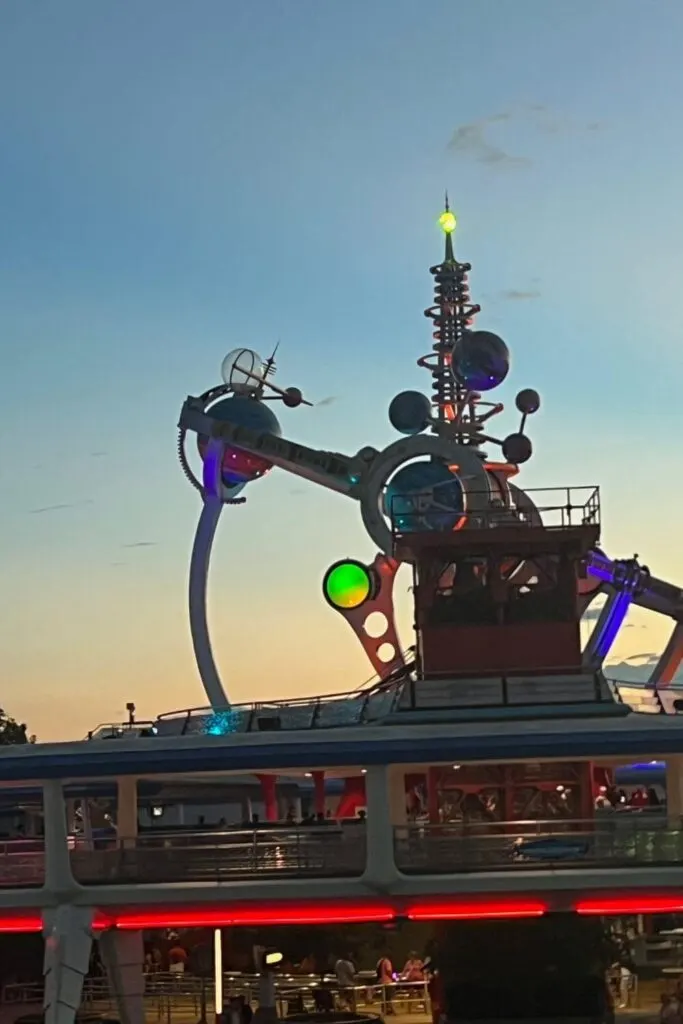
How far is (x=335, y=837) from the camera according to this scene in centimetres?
2927

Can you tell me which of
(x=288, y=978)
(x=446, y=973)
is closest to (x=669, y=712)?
(x=446, y=973)

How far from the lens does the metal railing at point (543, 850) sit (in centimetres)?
2884

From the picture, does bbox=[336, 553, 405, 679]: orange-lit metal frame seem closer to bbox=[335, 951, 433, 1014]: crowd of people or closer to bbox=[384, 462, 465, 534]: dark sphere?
bbox=[384, 462, 465, 534]: dark sphere

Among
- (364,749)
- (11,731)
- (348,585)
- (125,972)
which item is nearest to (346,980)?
(125,972)

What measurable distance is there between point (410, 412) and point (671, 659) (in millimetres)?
14629

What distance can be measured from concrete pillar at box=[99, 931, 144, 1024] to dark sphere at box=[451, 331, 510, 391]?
78.6ft

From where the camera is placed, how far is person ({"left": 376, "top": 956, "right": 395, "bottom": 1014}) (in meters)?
37.1

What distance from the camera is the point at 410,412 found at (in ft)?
180

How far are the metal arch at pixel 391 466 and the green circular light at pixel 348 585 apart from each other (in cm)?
193

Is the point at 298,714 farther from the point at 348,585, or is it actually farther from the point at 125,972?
the point at 348,585

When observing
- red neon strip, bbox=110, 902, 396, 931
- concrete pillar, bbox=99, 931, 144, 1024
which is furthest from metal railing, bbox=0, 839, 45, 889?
concrete pillar, bbox=99, 931, 144, 1024

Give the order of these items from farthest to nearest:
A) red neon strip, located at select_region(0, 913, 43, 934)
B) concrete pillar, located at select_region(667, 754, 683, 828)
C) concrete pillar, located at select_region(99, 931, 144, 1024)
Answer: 1. concrete pillar, located at select_region(99, 931, 144, 1024)
2. concrete pillar, located at select_region(667, 754, 683, 828)
3. red neon strip, located at select_region(0, 913, 43, 934)

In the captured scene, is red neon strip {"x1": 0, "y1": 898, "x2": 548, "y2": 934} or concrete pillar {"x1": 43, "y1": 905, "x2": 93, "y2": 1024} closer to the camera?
concrete pillar {"x1": 43, "y1": 905, "x2": 93, "y2": 1024}

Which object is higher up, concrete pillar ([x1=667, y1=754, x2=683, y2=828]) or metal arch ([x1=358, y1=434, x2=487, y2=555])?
metal arch ([x1=358, y1=434, x2=487, y2=555])
